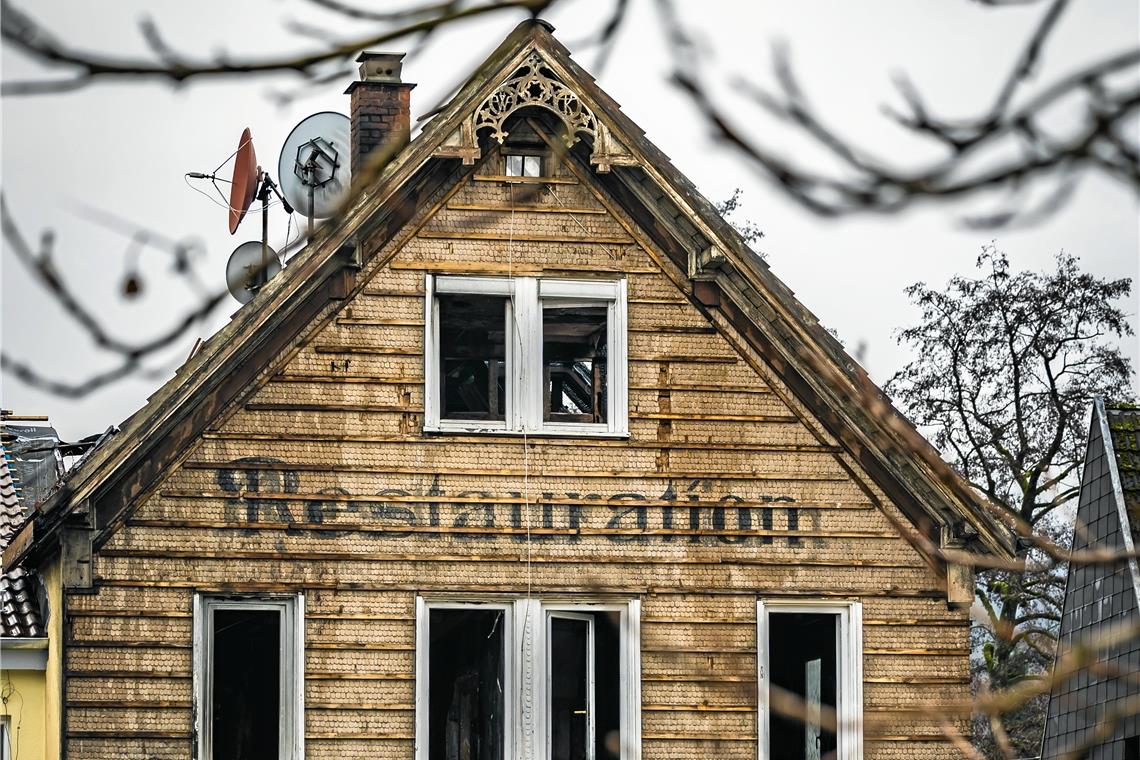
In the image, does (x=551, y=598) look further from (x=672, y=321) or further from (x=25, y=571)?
(x=25, y=571)

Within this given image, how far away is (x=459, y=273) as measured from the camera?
1442cm

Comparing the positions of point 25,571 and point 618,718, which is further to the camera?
point 25,571

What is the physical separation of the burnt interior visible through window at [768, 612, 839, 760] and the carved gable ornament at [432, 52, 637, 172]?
3.98 m

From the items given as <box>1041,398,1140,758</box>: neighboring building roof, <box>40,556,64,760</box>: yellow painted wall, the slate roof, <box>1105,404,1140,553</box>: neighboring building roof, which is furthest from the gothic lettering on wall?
<box>1105,404,1140,553</box>: neighboring building roof

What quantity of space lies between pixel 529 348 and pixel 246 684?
3339 mm

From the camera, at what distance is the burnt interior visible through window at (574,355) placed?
48.2 feet

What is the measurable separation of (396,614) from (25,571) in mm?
3573

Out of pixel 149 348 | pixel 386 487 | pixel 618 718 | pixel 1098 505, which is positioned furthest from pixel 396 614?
pixel 149 348

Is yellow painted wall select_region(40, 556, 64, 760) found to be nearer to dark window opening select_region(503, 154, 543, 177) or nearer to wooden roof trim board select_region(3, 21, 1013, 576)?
wooden roof trim board select_region(3, 21, 1013, 576)

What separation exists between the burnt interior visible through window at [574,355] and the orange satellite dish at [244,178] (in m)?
2.74

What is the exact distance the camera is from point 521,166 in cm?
1466

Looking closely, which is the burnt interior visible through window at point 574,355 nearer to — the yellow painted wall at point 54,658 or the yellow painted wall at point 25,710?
the yellow painted wall at point 54,658

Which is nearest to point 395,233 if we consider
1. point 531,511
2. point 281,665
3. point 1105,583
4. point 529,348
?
point 529,348

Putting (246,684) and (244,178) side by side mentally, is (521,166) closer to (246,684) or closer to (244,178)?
(244,178)
